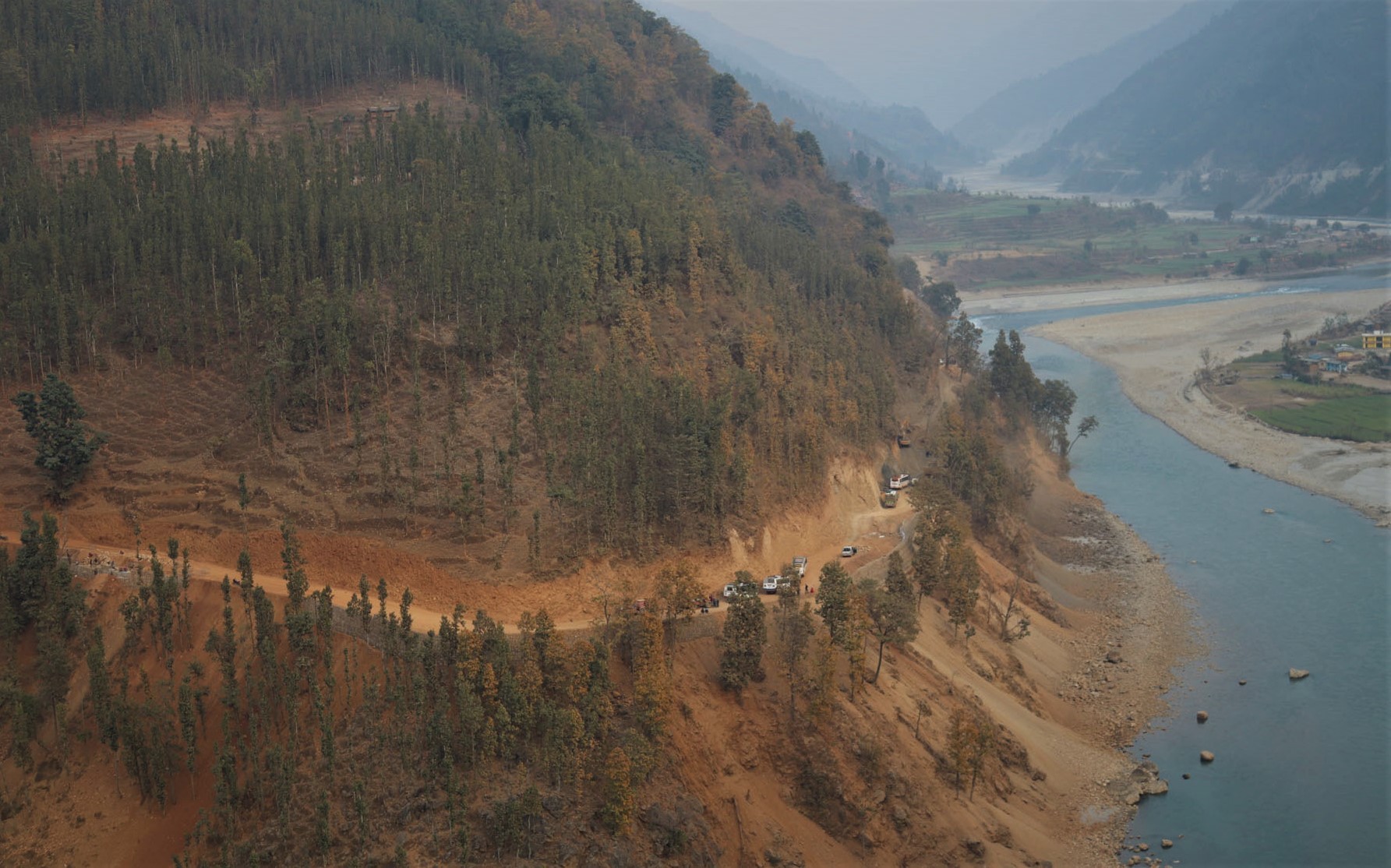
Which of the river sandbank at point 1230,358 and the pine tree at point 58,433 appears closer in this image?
the pine tree at point 58,433

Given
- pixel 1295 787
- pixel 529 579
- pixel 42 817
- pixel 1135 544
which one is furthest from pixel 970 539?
pixel 42 817

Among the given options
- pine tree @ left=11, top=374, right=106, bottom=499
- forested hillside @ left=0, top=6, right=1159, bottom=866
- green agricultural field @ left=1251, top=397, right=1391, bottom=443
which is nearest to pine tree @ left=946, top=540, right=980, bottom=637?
forested hillside @ left=0, top=6, right=1159, bottom=866

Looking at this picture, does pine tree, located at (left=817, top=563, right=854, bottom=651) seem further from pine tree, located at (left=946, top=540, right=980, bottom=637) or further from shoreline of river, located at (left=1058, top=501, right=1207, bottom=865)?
shoreline of river, located at (left=1058, top=501, right=1207, bottom=865)

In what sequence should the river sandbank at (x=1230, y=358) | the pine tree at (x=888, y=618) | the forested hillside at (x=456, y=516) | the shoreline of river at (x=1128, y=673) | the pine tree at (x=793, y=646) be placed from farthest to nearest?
the river sandbank at (x=1230, y=358) < the pine tree at (x=888, y=618) < the shoreline of river at (x=1128, y=673) < the pine tree at (x=793, y=646) < the forested hillside at (x=456, y=516)

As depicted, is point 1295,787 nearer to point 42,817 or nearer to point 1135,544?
point 1135,544

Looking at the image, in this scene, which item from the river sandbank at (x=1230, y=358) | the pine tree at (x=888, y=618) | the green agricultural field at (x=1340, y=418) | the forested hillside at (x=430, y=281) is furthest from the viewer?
the green agricultural field at (x=1340, y=418)

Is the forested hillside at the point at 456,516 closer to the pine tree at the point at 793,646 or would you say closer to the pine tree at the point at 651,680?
the pine tree at the point at 793,646

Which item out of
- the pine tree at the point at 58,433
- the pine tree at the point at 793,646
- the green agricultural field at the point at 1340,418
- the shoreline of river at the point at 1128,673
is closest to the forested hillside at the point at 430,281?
the pine tree at the point at 58,433
